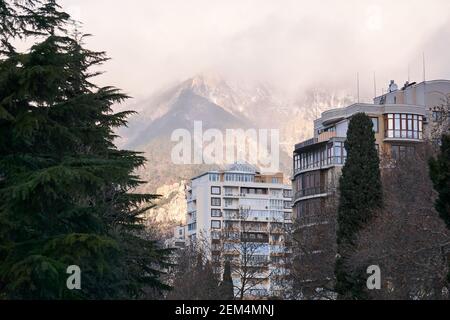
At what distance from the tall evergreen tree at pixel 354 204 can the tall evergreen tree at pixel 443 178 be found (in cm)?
1170

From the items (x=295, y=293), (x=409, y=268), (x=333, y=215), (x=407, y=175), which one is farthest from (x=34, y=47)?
(x=333, y=215)

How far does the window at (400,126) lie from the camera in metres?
71.9

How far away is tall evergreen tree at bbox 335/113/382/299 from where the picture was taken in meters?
34.9

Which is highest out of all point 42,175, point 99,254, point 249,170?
point 249,170

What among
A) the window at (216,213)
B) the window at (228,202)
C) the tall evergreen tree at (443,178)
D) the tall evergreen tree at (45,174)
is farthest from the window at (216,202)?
the tall evergreen tree at (45,174)

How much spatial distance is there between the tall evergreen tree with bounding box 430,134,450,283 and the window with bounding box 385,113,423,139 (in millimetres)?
49538

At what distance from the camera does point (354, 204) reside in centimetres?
3612

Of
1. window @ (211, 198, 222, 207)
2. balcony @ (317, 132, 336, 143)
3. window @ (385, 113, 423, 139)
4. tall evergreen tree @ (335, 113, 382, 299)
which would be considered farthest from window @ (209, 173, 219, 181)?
tall evergreen tree @ (335, 113, 382, 299)

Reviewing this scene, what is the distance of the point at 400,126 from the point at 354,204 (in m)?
37.0

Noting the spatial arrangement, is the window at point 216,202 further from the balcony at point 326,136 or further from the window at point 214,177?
the balcony at point 326,136

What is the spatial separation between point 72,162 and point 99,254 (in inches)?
75.7
